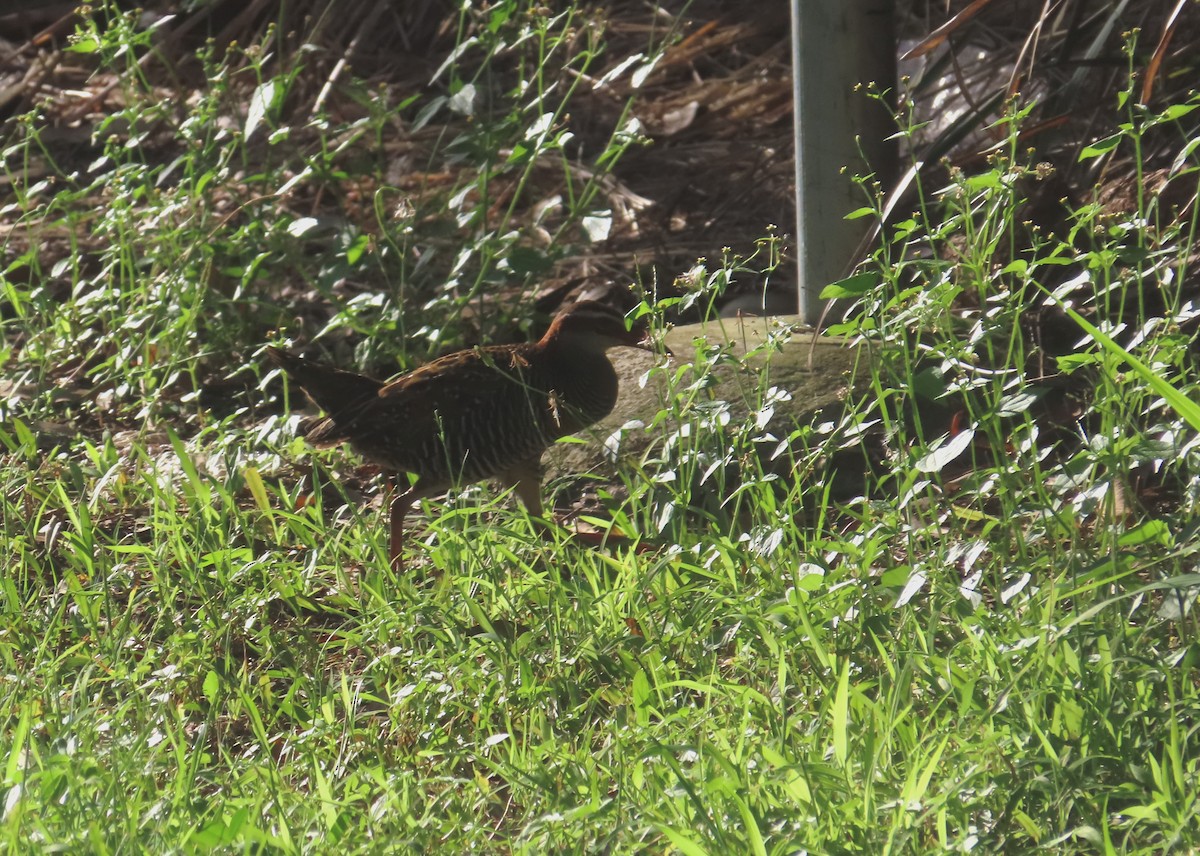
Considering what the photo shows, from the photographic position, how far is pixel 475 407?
16.0ft

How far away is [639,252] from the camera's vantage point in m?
6.78

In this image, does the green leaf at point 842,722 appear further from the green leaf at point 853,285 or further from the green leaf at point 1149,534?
the green leaf at point 853,285

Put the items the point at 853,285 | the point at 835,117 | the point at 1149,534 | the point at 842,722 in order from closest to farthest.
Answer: the point at 842,722 < the point at 1149,534 < the point at 853,285 < the point at 835,117

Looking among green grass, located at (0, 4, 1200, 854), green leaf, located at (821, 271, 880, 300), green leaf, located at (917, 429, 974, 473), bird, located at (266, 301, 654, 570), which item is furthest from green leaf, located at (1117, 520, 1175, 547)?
bird, located at (266, 301, 654, 570)

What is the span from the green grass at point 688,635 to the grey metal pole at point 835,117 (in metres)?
0.31

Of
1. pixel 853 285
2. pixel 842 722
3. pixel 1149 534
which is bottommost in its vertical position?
pixel 842 722

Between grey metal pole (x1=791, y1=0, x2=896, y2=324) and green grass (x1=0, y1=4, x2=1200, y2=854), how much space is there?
0.31 meters

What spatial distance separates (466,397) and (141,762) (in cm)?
187

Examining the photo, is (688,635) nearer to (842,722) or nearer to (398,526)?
(842,722)

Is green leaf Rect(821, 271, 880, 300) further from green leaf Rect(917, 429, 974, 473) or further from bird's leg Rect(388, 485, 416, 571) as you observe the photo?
bird's leg Rect(388, 485, 416, 571)

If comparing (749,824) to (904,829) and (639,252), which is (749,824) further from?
(639,252)

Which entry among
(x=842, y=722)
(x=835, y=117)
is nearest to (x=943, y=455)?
(x=842, y=722)

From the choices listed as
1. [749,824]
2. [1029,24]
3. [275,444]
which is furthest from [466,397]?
[1029,24]

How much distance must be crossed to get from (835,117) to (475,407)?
1.58 m
